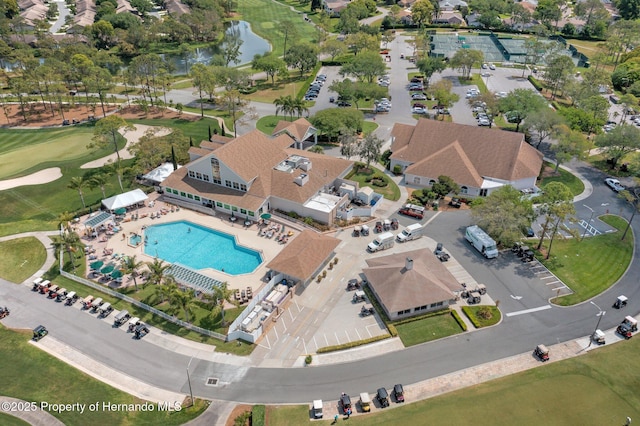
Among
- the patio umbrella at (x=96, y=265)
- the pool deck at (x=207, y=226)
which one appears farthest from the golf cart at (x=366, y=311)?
the patio umbrella at (x=96, y=265)

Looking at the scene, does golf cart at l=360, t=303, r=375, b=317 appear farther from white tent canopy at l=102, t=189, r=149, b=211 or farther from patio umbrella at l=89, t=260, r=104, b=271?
white tent canopy at l=102, t=189, r=149, b=211

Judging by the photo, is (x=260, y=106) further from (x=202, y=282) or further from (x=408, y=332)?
(x=408, y=332)

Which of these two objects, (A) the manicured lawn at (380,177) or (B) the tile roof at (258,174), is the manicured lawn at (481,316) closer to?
(A) the manicured lawn at (380,177)

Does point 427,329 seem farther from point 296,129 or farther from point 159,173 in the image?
point 159,173

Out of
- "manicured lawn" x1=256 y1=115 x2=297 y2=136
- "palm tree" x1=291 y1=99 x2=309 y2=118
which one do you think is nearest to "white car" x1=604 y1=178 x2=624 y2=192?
"palm tree" x1=291 y1=99 x2=309 y2=118

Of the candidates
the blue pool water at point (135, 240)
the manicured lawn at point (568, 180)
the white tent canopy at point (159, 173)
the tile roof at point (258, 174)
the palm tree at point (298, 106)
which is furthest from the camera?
the palm tree at point (298, 106)

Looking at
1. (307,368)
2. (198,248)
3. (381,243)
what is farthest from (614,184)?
(198,248)
